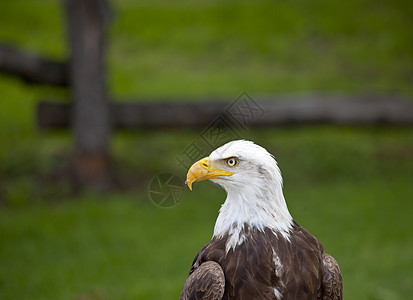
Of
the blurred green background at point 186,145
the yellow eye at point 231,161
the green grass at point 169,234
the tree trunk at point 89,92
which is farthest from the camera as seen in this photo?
the tree trunk at point 89,92

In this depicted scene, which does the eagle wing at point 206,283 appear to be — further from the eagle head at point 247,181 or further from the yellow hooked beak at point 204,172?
the yellow hooked beak at point 204,172

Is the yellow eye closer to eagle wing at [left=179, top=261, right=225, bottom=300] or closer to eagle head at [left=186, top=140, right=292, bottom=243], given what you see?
eagle head at [left=186, top=140, right=292, bottom=243]

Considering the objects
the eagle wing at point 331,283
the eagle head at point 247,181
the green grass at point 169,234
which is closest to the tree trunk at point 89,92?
the green grass at point 169,234

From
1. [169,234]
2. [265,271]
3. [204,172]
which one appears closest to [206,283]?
[265,271]

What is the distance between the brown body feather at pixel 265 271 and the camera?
2.68 m

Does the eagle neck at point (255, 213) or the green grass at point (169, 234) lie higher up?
the eagle neck at point (255, 213)

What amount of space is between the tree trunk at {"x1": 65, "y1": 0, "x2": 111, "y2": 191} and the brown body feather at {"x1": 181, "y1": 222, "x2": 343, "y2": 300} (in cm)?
478

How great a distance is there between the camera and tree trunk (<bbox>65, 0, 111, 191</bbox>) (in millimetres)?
7078

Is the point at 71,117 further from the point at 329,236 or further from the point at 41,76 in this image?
the point at 329,236

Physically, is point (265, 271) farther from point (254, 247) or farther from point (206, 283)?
point (206, 283)

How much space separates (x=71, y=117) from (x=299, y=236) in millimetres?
5312

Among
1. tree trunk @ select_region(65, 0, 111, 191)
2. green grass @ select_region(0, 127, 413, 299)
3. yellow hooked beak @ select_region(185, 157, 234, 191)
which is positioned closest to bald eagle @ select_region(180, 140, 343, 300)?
yellow hooked beak @ select_region(185, 157, 234, 191)

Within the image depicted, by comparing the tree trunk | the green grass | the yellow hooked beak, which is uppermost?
the yellow hooked beak

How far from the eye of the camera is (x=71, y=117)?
7.57 meters
